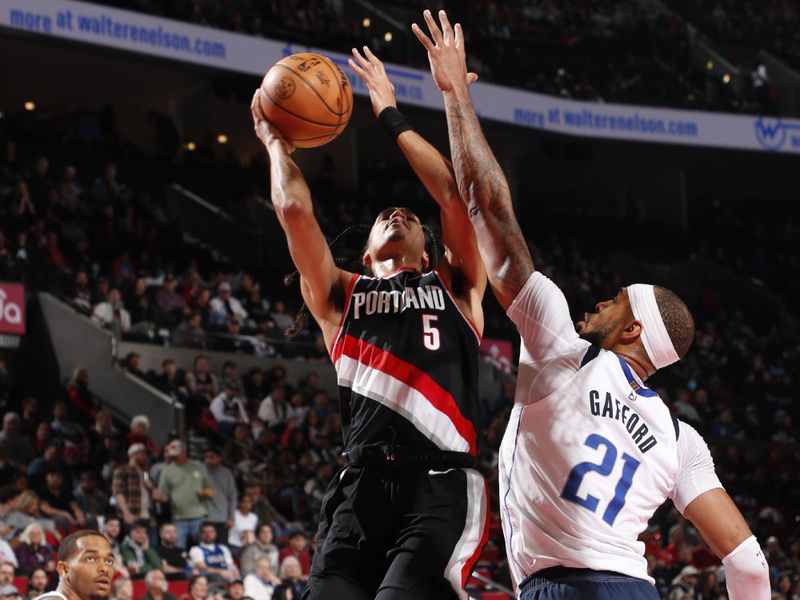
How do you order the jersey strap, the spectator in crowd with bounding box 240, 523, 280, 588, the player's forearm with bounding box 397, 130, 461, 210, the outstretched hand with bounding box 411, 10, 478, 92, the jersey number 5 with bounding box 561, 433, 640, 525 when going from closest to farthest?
the jersey number 5 with bounding box 561, 433, 640, 525, the jersey strap, the outstretched hand with bounding box 411, 10, 478, 92, the player's forearm with bounding box 397, 130, 461, 210, the spectator in crowd with bounding box 240, 523, 280, 588

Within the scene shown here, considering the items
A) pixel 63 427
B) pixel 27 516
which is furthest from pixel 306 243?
pixel 63 427

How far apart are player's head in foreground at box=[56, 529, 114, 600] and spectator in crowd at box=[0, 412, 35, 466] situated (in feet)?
26.4

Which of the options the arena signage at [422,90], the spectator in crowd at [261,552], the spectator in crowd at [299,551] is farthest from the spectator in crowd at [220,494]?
the arena signage at [422,90]

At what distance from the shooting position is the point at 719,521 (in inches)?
172

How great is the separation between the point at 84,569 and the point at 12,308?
1234 cm

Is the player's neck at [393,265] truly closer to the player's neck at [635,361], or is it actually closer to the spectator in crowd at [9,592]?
the player's neck at [635,361]

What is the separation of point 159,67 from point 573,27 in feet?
35.9

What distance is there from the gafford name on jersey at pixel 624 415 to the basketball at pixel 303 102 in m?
1.75

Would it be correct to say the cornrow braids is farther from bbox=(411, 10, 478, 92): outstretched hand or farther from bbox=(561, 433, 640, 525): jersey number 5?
bbox=(561, 433, 640, 525): jersey number 5

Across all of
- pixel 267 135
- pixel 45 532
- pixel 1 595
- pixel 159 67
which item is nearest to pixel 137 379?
pixel 45 532

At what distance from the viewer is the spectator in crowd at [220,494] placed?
13352 mm

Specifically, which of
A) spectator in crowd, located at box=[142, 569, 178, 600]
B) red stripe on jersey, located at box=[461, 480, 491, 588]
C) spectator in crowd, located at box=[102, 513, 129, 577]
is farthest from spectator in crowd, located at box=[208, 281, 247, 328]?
red stripe on jersey, located at box=[461, 480, 491, 588]

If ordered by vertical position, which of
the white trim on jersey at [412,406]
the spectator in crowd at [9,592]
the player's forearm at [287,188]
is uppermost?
the player's forearm at [287,188]

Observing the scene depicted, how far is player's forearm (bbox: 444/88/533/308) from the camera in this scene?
4023 millimetres
